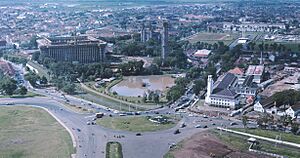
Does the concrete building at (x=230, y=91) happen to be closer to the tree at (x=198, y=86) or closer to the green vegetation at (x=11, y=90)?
the tree at (x=198, y=86)

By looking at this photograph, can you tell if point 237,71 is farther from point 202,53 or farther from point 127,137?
point 127,137

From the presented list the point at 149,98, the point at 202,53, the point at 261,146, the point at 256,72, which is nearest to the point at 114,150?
the point at 261,146

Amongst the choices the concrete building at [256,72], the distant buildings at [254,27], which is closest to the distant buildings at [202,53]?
the concrete building at [256,72]

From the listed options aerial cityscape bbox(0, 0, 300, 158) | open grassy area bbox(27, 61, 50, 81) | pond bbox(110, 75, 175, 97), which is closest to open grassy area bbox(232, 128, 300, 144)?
aerial cityscape bbox(0, 0, 300, 158)

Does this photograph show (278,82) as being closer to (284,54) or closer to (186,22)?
(284,54)

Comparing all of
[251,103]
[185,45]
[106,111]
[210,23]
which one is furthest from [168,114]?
[210,23]

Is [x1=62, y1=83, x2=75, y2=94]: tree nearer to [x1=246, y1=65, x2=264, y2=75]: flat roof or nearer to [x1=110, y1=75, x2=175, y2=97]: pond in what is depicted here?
[x1=110, y1=75, x2=175, y2=97]: pond
